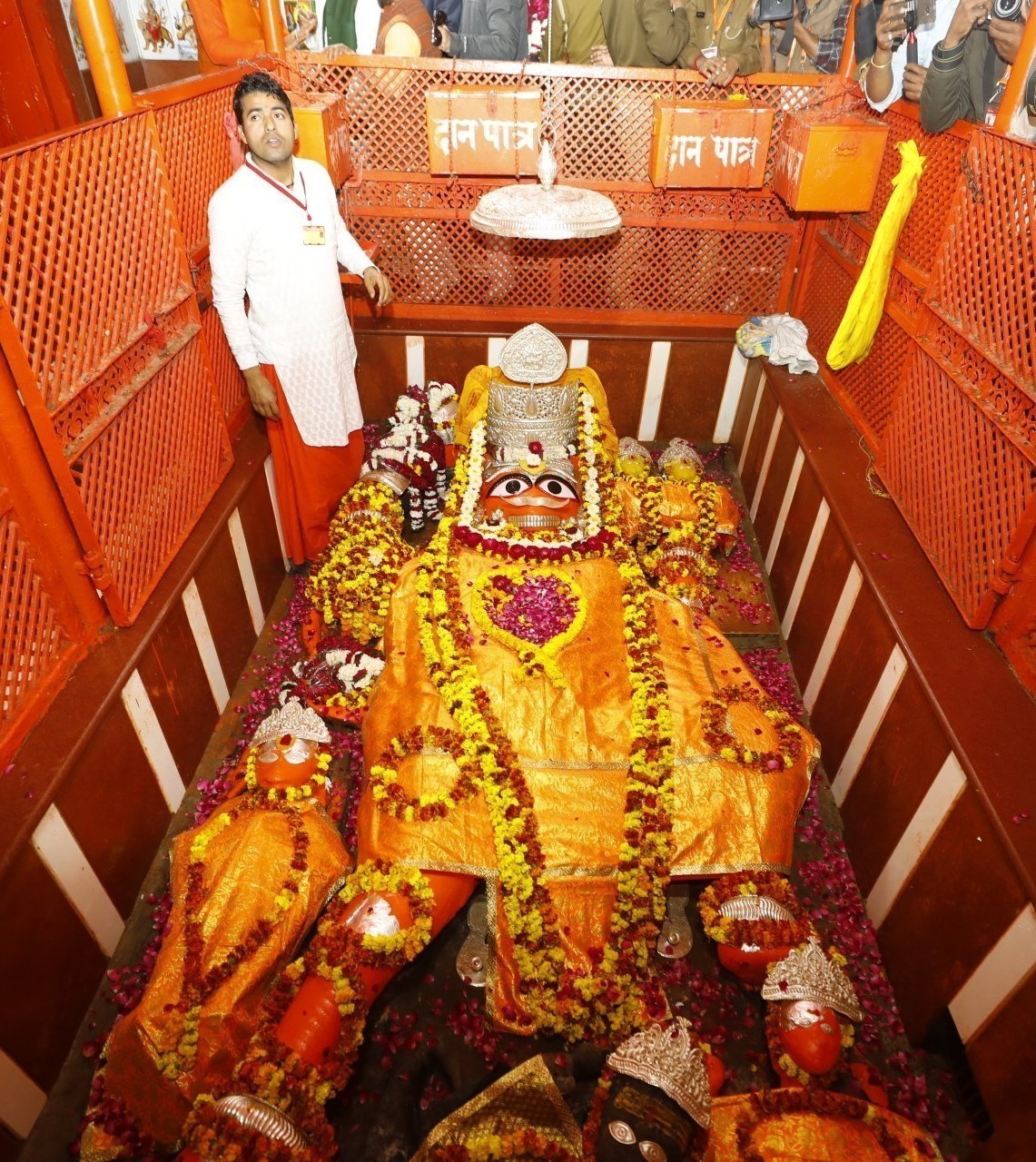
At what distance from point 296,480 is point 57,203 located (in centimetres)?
210

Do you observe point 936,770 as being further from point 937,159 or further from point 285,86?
point 285,86

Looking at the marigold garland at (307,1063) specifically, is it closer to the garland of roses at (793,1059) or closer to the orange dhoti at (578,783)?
the orange dhoti at (578,783)

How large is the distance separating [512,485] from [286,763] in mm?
1735

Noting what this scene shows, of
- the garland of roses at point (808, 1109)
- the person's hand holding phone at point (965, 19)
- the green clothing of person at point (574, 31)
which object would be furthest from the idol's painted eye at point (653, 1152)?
the green clothing of person at point (574, 31)

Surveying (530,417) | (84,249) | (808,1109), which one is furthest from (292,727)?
(808,1109)

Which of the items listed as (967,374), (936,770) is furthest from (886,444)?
(936,770)

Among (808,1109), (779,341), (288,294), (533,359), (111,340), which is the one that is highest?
(111,340)

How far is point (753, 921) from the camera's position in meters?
2.71

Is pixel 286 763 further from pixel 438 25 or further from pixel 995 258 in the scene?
pixel 438 25

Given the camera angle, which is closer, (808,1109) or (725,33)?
(808,1109)

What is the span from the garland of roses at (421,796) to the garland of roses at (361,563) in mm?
→ 997

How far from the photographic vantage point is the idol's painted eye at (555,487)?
399 cm

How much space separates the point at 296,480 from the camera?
471 cm

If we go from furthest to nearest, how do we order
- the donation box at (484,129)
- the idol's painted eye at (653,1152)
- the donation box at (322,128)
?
1. the donation box at (484,129)
2. the donation box at (322,128)
3. the idol's painted eye at (653,1152)
